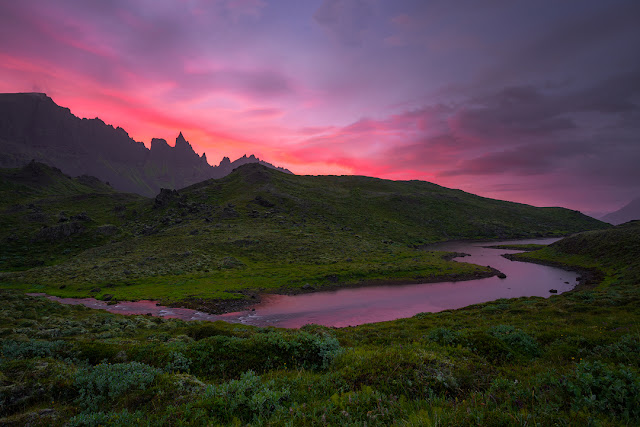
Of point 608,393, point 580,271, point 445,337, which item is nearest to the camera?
point 608,393

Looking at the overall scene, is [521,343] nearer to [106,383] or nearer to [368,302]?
[106,383]

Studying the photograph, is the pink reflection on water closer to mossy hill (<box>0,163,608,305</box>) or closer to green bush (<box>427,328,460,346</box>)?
mossy hill (<box>0,163,608,305</box>)

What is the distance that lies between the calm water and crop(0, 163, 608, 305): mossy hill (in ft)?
14.2

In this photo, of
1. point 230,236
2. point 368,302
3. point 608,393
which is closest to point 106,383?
point 608,393

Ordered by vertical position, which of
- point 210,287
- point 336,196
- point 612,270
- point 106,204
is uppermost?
point 336,196

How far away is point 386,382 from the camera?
7.07 metres

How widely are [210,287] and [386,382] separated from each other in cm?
4560

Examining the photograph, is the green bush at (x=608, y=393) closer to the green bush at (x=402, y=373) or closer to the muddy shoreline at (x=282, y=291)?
the green bush at (x=402, y=373)

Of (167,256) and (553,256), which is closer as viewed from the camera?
(167,256)

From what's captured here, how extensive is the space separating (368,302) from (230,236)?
5928 cm

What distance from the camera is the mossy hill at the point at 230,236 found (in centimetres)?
5075

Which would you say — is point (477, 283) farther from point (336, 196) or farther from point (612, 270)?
point (336, 196)

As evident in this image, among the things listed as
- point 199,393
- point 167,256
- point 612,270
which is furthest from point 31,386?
point 612,270

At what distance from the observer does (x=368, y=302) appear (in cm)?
3962
